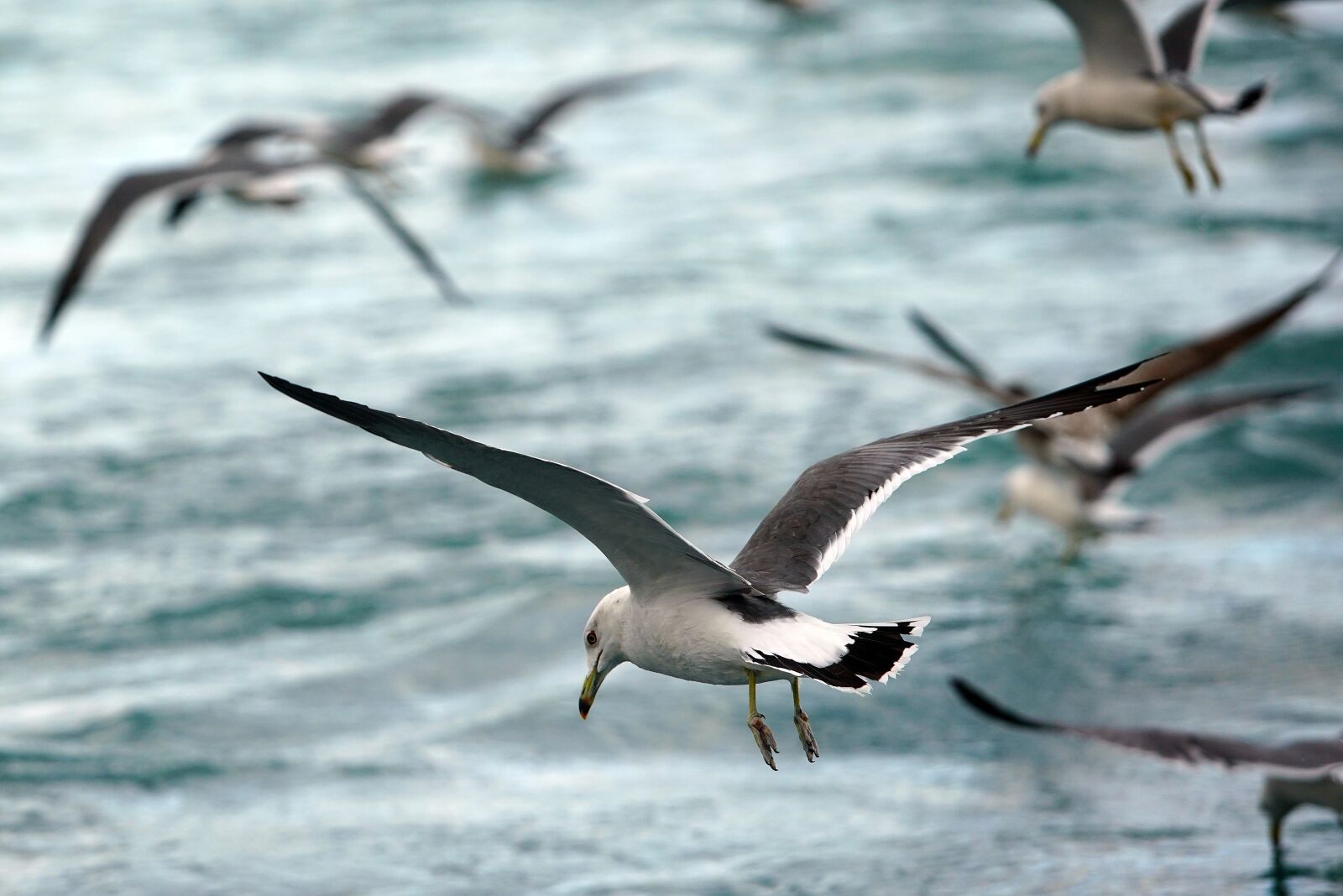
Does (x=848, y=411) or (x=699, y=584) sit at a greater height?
(x=699, y=584)

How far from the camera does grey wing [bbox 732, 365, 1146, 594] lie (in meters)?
4.33

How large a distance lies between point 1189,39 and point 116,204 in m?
5.62

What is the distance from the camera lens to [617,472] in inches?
449

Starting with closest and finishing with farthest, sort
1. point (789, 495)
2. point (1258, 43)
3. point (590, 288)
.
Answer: point (789, 495) < point (590, 288) < point (1258, 43)

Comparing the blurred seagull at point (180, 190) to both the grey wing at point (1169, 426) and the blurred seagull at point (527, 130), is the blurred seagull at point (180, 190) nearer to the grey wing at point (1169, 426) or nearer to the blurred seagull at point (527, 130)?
the grey wing at point (1169, 426)

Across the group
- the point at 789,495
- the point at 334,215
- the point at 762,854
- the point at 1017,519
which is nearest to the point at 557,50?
the point at 334,215

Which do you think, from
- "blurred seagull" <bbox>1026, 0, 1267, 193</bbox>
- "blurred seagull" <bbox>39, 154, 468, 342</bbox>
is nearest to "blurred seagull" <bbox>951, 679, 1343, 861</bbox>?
"blurred seagull" <bbox>1026, 0, 1267, 193</bbox>

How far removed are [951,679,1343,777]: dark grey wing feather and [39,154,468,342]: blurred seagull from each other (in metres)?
5.04

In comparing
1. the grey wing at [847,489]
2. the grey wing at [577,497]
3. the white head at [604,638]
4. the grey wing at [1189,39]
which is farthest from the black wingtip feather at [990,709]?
the grey wing at [1189,39]

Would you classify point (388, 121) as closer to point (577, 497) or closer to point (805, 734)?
point (577, 497)

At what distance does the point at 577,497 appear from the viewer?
390 cm

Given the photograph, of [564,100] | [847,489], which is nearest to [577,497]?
[847,489]

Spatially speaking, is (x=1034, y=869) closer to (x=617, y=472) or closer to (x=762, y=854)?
(x=762, y=854)

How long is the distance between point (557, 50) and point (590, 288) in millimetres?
7852
